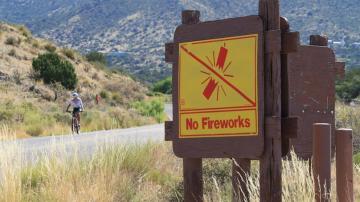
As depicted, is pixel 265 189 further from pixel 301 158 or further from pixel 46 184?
pixel 46 184

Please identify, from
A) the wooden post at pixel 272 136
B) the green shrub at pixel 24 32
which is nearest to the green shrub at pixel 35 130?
the wooden post at pixel 272 136

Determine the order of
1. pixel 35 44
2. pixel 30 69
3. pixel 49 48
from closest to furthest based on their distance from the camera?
pixel 30 69 < pixel 35 44 < pixel 49 48

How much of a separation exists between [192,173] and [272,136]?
1285 millimetres

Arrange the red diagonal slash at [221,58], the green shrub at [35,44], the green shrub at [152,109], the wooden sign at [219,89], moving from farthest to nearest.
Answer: the green shrub at [35,44] → the green shrub at [152,109] → the red diagonal slash at [221,58] → the wooden sign at [219,89]

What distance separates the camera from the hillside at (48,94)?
34062 millimetres

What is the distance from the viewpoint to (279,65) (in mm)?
6605

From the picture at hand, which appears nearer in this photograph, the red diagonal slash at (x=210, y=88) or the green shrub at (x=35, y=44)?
the red diagonal slash at (x=210, y=88)

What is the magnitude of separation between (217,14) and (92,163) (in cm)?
10418

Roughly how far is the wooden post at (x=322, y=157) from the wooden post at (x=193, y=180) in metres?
1.61

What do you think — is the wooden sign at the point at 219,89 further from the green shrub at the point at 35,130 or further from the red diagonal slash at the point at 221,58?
the green shrub at the point at 35,130

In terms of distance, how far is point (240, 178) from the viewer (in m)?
7.79

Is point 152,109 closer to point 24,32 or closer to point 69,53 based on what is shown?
point 69,53

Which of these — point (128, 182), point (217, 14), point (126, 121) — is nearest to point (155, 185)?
point (128, 182)

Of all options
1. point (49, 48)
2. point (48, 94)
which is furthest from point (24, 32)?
point (48, 94)
